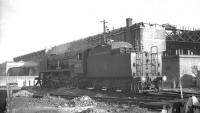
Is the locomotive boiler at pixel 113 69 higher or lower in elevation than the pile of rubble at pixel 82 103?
higher

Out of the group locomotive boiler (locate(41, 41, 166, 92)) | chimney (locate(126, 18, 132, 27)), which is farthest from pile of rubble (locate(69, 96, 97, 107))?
chimney (locate(126, 18, 132, 27))

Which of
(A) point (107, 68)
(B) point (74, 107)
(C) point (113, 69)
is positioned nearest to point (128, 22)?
(A) point (107, 68)

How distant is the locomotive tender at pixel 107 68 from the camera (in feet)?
57.7

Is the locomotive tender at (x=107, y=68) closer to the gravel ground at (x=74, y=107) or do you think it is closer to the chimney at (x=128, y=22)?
the gravel ground at (x=74, y=107)

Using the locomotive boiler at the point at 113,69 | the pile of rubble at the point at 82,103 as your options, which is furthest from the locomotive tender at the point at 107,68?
the pile of rubble at the point at 82,103

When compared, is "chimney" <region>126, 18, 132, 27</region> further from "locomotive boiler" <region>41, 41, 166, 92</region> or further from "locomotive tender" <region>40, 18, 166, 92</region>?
"locomotive boiler" <region>41, 41, 166, 92</region>

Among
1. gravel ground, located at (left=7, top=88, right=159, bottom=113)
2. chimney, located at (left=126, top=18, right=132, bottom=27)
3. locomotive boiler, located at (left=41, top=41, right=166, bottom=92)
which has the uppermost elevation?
chimney, located at (left=126, top=18, right=132, bottom=27)

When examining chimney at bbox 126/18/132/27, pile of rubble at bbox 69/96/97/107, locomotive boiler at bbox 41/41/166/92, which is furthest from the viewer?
chimney at bbox 126/18/132/27

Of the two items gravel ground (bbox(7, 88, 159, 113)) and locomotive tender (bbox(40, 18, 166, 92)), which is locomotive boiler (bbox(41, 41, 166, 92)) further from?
gravel ground (bbox(7, 88, 159, 113))

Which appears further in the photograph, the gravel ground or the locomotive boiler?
the locomotive boiler

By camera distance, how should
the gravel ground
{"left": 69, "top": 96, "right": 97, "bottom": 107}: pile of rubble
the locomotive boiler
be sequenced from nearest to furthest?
the gravel ground → {"left": 69, "top": 96, "right": 97, "bottom": 107}: pile of rubble → the locomotive boiler

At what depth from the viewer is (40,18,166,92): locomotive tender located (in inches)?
692

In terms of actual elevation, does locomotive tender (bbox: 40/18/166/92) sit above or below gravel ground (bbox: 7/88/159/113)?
above

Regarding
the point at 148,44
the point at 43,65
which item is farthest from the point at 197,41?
the point at 43,65
